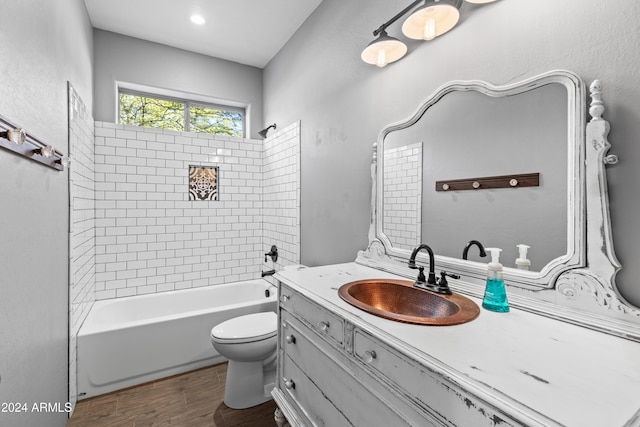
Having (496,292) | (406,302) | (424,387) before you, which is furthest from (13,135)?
(496,292)

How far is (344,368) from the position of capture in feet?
3.58

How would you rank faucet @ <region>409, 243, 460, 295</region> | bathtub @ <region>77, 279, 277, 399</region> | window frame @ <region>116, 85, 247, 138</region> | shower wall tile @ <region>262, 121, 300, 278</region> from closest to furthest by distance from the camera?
faucet @ <region>409, 243, 460, 295</region>, bathtub @ <region>77, 279, 277, 399</region>, shower wall tile @ <region>262, 121, 300, 278</region>, window frame @ <region>116, 85, 247, 138</region>

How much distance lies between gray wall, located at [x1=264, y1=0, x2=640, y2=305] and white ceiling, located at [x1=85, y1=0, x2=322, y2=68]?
0.16 meters

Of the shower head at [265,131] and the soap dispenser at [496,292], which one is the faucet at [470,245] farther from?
the shower head at [265,131]

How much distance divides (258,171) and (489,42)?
2.65m

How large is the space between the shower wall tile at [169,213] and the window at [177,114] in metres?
0.25

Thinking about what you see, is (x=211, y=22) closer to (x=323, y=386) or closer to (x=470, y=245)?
(x=470, y=245)

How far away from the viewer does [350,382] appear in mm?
1062

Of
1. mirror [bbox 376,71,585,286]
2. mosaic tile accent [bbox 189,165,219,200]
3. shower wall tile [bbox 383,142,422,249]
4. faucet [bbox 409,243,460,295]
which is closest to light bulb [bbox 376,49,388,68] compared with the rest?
mirror [bbox 376,71,585,286]

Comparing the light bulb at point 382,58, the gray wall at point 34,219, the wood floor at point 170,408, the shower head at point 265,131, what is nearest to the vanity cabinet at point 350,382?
the wood floor at point 170,408

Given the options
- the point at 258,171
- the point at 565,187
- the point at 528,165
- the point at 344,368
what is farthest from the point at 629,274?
the point at 258,171

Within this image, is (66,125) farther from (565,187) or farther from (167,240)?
(565,187)

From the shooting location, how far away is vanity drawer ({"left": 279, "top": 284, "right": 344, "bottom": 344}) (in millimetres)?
1126

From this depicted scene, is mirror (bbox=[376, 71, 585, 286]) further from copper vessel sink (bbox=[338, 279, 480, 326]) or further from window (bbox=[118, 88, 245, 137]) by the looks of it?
window (bbox=[118, 88, 245, 137])
